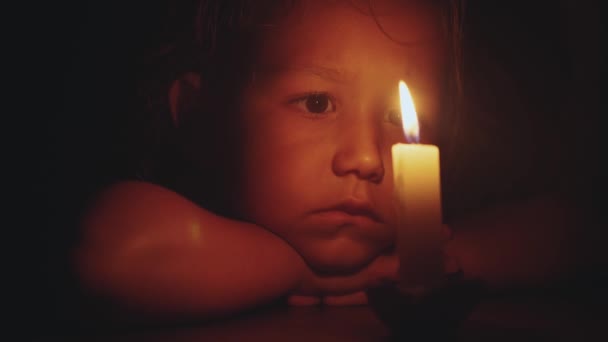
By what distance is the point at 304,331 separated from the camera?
2.41 ft

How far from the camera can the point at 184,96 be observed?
109 cm

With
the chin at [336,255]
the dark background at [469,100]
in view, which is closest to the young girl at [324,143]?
the chin at [336,255]

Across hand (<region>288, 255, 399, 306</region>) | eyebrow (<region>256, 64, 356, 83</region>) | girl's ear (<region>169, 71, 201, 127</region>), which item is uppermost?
girl's ear (<region>169, 71, 201, 127</region>)

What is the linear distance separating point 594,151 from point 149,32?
1010mm

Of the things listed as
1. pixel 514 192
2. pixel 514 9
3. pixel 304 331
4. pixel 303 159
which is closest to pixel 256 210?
pixel 303 159

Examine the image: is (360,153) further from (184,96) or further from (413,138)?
(184,96)

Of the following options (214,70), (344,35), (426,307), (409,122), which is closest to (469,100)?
(344,35)

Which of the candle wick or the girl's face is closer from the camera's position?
the candle wick

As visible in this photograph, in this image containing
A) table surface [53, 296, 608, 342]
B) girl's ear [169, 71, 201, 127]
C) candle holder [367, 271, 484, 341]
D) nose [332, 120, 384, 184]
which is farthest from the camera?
girl's ear [169, 71, 201, 127]

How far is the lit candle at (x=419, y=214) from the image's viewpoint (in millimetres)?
601

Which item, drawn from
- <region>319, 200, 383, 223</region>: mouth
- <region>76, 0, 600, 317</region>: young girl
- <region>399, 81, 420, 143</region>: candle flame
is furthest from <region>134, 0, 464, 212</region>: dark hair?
<region>399, 81, 420, 143</region>: candle flame

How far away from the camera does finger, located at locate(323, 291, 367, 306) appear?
94 cm

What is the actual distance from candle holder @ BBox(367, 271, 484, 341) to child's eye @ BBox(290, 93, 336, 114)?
43 centimetres

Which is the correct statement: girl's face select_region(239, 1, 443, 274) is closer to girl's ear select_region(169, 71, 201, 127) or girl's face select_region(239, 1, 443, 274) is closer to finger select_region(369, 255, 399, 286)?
finger select_region(369, 255, 399, 286)
